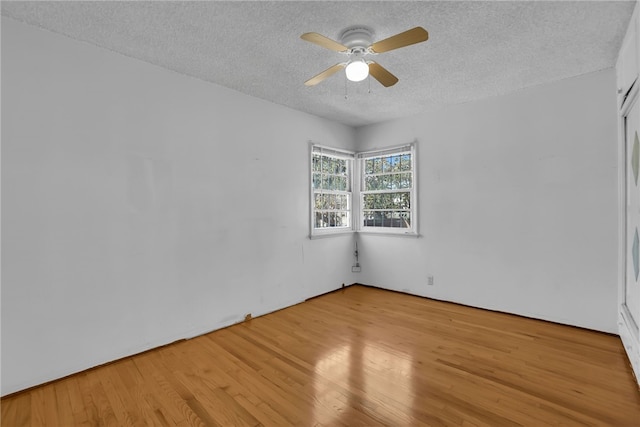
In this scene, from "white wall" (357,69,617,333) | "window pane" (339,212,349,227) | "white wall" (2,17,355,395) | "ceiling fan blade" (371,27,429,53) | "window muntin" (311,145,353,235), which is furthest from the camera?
"window pane" (339,212,349,227)

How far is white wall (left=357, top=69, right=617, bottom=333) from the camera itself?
10.1 feet

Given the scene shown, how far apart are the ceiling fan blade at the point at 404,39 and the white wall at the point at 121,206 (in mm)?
1960

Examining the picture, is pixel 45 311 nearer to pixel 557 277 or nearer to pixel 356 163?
pixel 356 163

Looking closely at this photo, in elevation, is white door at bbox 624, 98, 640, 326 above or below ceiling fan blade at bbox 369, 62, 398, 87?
below

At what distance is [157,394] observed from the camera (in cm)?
215

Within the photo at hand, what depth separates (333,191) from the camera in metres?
4.81

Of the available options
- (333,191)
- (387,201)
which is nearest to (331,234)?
(333,191)

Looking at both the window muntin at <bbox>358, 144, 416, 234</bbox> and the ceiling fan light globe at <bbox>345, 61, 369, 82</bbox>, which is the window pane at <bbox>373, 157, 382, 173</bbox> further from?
the ceiling fan light globe at <bbox>345, 61, 369, 82</bbox>

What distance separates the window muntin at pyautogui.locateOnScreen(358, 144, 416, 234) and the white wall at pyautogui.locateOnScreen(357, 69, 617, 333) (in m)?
0.18

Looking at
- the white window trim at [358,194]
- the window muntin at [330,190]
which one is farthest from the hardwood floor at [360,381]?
the window muntin at [330,190]

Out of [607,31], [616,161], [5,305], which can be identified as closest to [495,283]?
[616,161]

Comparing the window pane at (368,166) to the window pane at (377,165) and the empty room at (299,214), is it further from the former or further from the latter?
the empty room at (299,214)

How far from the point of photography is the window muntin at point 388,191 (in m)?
4.57

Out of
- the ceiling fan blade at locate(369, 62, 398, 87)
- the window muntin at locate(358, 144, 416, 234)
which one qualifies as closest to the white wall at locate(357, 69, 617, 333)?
the window muntin at locate(358, 144, 416, 234)
